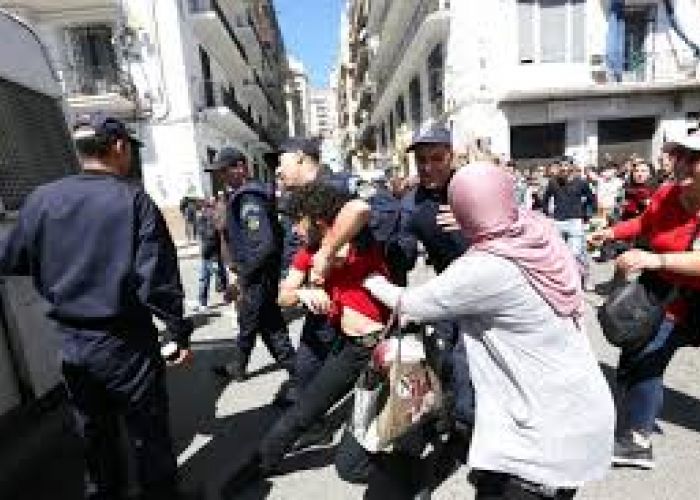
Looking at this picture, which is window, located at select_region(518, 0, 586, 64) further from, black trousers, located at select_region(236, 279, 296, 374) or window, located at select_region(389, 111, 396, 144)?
window, located at select_region(389, 111, 396, 144)

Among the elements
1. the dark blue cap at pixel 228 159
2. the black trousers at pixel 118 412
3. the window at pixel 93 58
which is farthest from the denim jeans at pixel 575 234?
the window at pixel 93 58

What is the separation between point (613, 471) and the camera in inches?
154

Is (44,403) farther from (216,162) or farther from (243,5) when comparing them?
(243,5)

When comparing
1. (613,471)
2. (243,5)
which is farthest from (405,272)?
(243,5)

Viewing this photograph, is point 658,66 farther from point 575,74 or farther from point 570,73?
point 570,73

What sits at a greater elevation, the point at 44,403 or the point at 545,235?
the point at 545,235

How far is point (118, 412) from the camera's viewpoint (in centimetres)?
343

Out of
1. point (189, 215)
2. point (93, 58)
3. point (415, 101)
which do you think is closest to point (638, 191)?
point (189, 215)

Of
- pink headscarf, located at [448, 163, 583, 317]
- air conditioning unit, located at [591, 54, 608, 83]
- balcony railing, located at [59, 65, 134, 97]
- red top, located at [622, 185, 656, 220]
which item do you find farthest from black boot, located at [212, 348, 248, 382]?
air conditioning unit, located at [591, 54, 608, 83]

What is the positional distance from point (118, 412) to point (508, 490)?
1916mm

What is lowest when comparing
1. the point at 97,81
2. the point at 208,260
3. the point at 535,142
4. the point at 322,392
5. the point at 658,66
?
the point at 208,260

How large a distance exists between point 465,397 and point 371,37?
5111cm

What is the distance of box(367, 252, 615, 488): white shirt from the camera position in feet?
7.28

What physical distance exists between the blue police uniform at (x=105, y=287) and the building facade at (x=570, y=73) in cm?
1914
